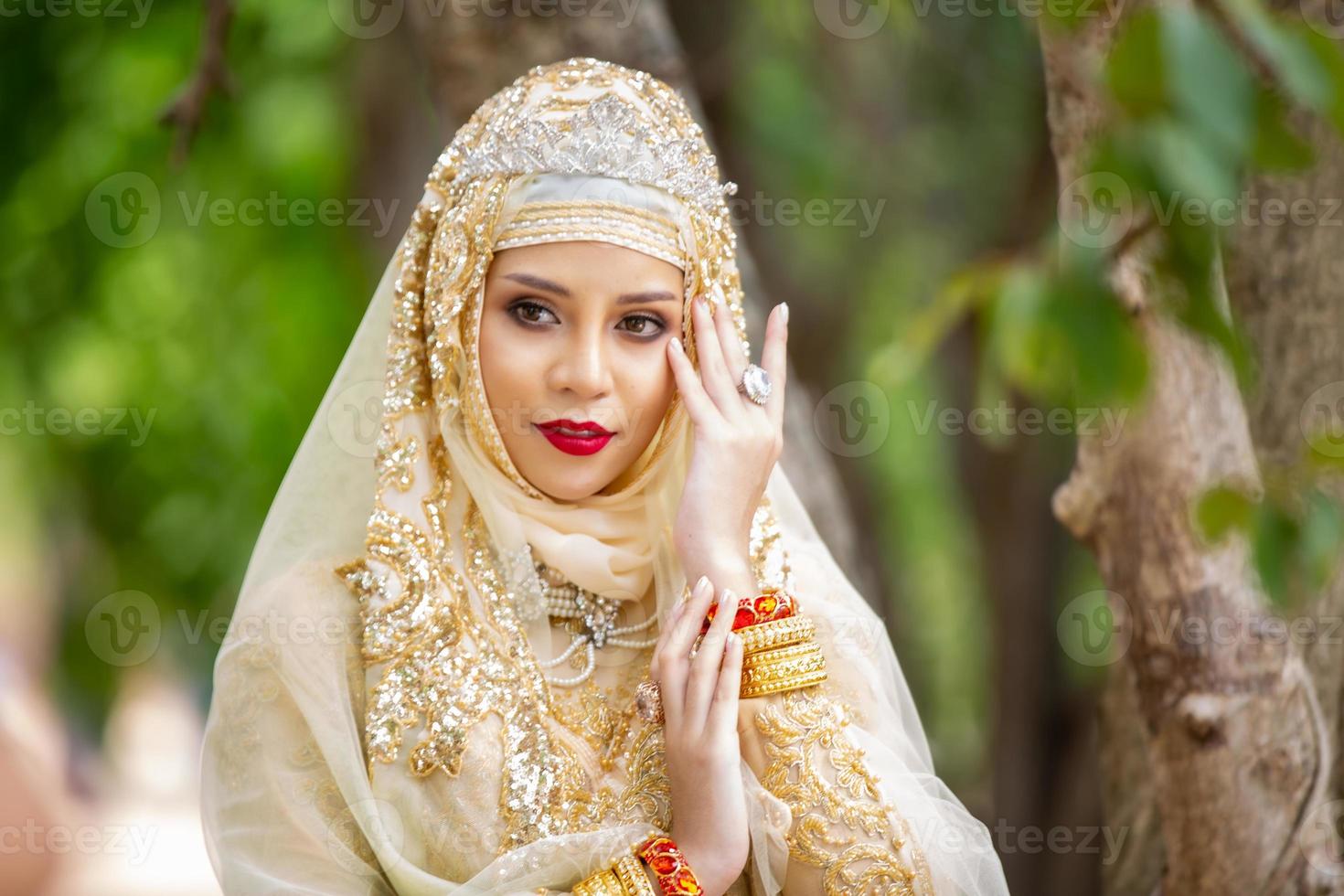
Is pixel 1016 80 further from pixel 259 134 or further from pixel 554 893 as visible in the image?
pixel 554 893

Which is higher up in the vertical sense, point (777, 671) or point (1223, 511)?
Result: point (1223, 511)

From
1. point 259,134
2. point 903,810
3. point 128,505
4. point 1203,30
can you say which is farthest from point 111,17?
point 1203,30

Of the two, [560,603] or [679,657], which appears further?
[560,603]

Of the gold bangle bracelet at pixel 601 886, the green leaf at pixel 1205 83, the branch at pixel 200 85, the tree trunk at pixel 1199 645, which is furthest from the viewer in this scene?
the branch at pixel 200 85

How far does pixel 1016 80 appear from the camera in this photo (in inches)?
210

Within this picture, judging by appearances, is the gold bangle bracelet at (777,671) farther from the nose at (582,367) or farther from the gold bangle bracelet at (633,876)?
the nose at (582,367)

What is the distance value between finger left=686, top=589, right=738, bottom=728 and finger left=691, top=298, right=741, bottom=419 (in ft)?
1.10

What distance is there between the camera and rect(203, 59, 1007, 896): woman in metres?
2.05

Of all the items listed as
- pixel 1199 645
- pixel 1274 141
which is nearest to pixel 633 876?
pixel 1199 645

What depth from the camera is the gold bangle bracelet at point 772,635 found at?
2.11 meters

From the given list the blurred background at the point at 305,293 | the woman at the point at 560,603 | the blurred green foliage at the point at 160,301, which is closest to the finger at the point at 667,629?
the woman at the point at 560,603

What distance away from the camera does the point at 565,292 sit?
2.09 metres

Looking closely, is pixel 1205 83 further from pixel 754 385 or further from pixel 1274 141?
pixel 754 385

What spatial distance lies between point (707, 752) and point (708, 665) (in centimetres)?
13
